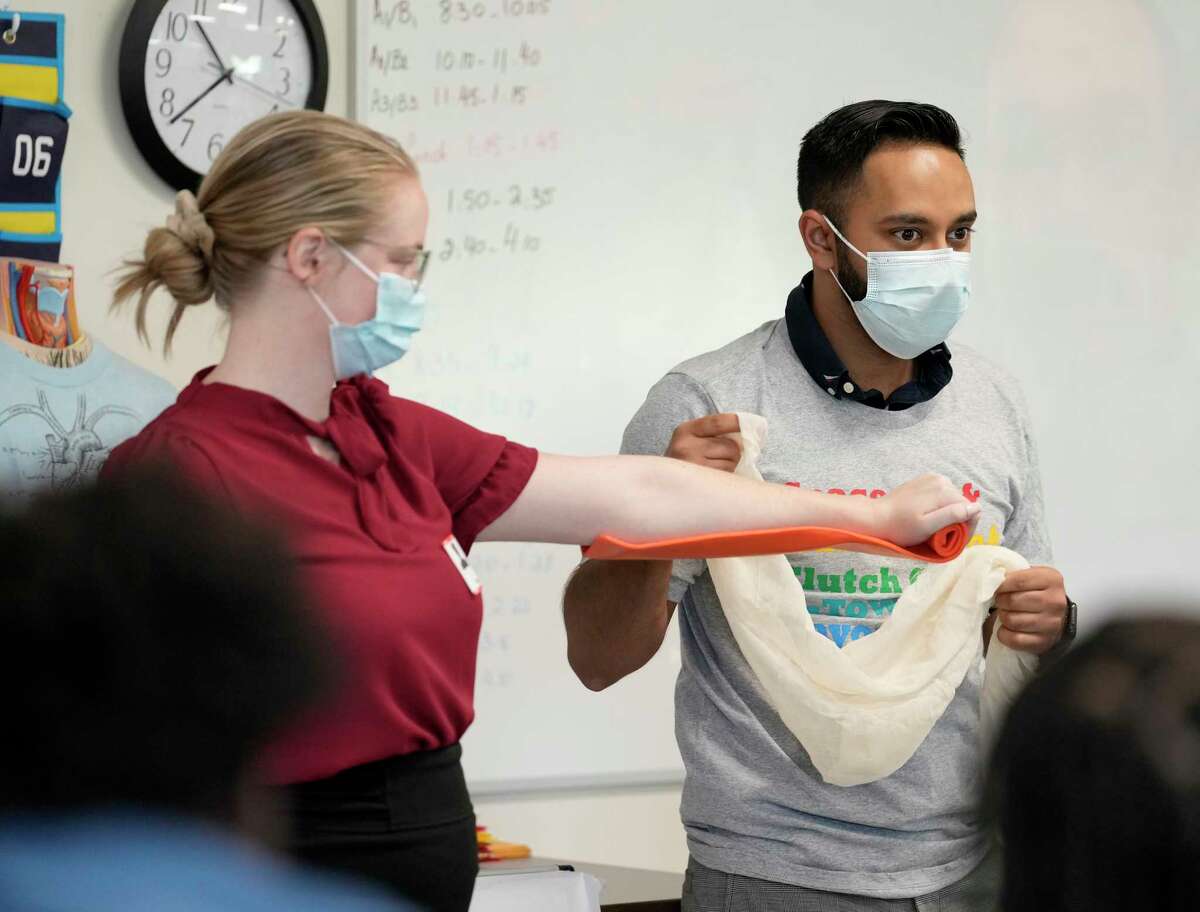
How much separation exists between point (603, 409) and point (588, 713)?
2.01 ft

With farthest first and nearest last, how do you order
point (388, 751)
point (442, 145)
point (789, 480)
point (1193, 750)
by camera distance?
1. point (442, 145)
2. point (789, 480)
3. point (388, 751)
4. point (1193, 750)

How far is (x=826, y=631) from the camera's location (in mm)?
1987

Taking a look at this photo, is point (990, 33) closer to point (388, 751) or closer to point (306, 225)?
point (306, 225)

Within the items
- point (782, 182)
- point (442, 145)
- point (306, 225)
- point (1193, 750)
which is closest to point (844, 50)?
point (782, 182)

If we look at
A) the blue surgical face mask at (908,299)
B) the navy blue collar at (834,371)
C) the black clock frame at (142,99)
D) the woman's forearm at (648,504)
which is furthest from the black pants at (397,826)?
the black clock frame at (142,99)

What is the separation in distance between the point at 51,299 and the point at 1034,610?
1422mm

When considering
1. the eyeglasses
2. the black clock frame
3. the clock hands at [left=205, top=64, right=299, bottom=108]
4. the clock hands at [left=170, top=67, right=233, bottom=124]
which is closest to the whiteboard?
the clock hands at [left=205, top=64, right=299, bottom=108]

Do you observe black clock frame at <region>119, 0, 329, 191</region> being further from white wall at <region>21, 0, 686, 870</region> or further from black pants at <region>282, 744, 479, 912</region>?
black pants at <region>282, 744, 479, 912</region>

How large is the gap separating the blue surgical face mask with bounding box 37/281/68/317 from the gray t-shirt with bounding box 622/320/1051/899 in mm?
832

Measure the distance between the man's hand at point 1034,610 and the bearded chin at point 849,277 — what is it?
0.45 m

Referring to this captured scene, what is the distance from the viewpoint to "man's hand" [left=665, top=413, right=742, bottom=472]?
6.28ft

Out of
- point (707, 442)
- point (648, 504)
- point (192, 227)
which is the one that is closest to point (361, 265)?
point (192, 227)

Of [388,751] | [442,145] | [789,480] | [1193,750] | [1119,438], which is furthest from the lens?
[1119,438]

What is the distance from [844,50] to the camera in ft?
10.5
